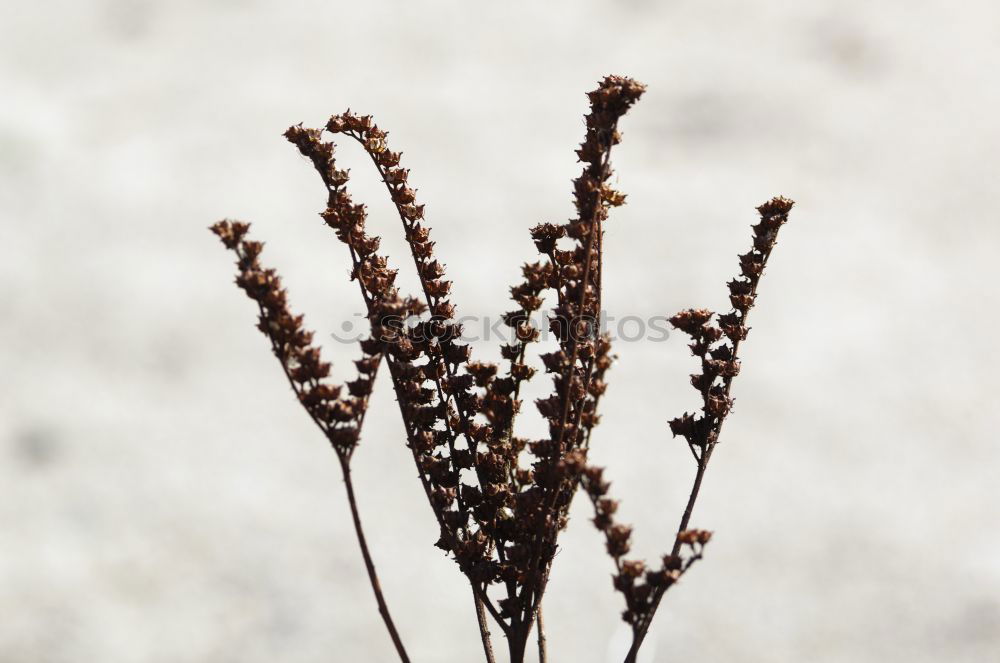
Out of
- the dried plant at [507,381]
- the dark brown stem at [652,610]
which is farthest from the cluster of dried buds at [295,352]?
the dark brown stem at [652,610]

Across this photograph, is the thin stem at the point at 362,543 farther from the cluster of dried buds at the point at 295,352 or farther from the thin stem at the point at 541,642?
the thin stem at the point at 541,642

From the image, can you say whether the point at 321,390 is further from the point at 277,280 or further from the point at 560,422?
the point at 560,422

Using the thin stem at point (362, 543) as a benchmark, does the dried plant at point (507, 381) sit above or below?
above

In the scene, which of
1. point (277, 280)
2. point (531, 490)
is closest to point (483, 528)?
point (531, 490)

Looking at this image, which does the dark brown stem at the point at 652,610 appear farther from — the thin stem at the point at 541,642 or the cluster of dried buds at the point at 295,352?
the cluster of dried buds at the point at 295,352

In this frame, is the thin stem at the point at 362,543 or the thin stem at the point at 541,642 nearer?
the thin stem at the point at 362,543

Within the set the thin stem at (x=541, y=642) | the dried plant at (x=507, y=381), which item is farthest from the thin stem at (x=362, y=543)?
the thin stem at (x=541, y=642)

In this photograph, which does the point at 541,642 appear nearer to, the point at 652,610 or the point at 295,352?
the point at 652,610

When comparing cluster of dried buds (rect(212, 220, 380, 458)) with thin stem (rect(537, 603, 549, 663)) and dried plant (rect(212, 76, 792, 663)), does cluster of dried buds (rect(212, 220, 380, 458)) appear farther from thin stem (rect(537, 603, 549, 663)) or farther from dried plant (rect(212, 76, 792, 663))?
thin stem (rect(537, 603, 549, 663))

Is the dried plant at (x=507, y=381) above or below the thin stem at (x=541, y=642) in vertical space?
above
